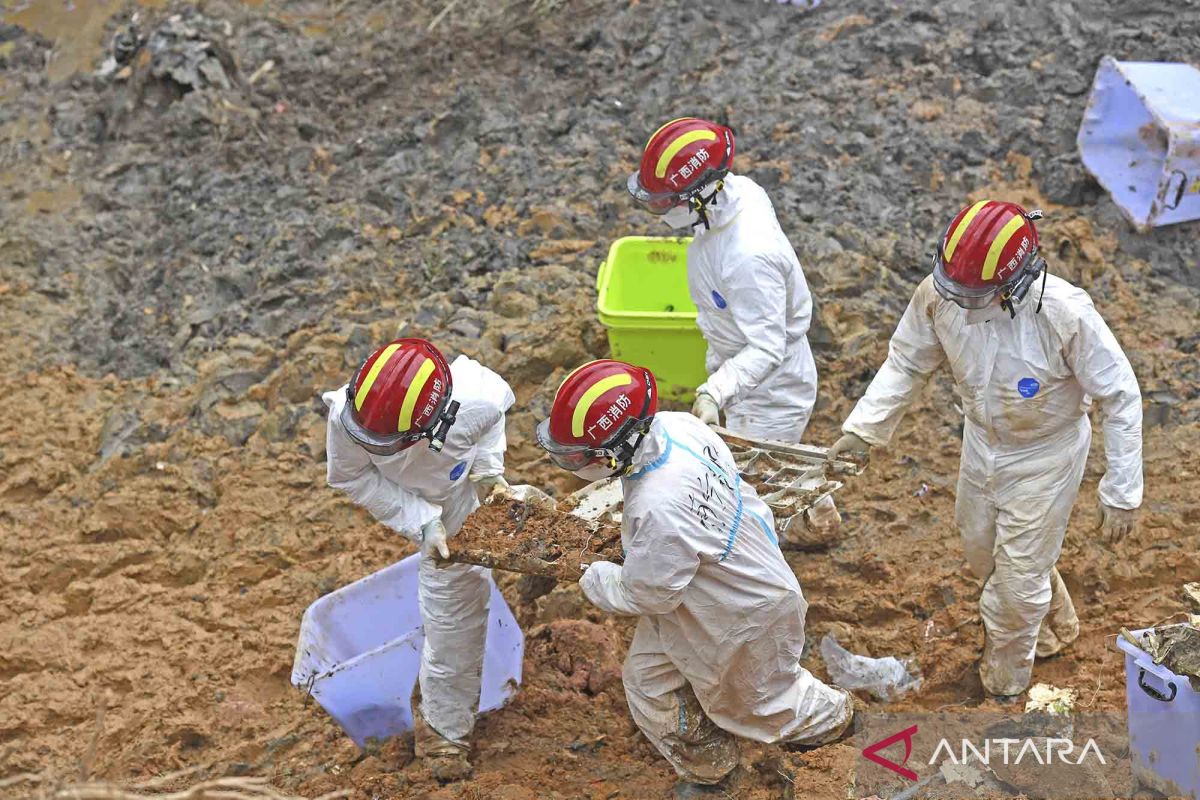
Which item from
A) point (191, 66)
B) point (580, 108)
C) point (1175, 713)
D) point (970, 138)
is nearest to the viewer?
point (1175, 713)

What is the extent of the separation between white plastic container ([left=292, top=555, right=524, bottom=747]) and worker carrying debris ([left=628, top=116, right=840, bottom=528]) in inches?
54.0

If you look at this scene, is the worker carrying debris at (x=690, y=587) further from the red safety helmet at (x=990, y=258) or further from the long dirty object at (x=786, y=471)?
the red safety helmet at (x=990, y=258)

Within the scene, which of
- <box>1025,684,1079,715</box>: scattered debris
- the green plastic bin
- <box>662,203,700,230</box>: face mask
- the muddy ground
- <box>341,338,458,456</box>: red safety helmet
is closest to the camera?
<box>341,338,458,456</box>: red safety helmet

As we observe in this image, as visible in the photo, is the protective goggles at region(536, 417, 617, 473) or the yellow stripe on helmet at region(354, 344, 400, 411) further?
the yellow stripe on helmet at region(354, 344, 400, 411)

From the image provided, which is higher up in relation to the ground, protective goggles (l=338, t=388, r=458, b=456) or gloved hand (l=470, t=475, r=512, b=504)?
protective goggles (l=338, t=388, r=458, b=456)

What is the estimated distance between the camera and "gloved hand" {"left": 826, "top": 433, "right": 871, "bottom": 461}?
4.91 metres

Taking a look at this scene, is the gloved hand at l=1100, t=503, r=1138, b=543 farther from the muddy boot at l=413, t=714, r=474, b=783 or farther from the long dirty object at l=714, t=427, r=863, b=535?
the muddy boot at l=413, t=714, r=474, b=783

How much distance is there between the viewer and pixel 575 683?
5.20 metres

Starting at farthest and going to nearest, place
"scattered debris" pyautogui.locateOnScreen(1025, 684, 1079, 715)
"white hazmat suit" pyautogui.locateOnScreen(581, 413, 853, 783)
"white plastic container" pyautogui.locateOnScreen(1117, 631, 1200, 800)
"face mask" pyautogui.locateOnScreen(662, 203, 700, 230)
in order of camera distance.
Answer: "face mask" pyautogui.locateOnScreen(662, 203, 700, 230)
"scattered debris" pyautogui.locateOnScreen(1025, 684, 1079, 715)
"white hazmat suit" pyautogui.locateOnScreen(581, 413, 853, 783)
"white plastic container" pyautogui.locateOnScreen(1117, 631, 1200, 800)

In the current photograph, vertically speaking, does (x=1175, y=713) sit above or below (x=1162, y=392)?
above

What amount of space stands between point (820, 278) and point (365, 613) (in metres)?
3.38

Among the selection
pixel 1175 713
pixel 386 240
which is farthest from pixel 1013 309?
pixel 386 240

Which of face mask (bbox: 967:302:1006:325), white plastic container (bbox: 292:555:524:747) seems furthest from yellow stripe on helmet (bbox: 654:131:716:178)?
white plastic container (bbox: 292:555:524:747)

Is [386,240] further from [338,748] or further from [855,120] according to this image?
[338,748]
